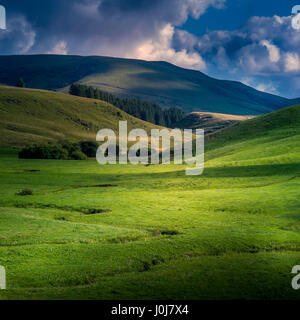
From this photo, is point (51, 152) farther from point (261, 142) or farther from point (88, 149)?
point (261, 142)

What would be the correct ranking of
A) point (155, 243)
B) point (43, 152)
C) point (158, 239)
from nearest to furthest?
1. point (155, 243)
2. point (158, 239)
3. point (43, 152)

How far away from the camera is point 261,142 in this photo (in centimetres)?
9012

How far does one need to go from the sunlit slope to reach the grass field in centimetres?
1217

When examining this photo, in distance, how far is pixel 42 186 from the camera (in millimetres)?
55719

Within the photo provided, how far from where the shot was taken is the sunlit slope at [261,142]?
69.2 metres

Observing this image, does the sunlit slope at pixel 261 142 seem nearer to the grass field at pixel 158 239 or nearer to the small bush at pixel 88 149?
the grass field at pixel 158 239

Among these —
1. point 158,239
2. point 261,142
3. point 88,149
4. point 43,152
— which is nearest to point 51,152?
point 43,152

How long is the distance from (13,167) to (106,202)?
4858cm

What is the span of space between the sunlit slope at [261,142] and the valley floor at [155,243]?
18.4 meters

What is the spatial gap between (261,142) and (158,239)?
70732 mm

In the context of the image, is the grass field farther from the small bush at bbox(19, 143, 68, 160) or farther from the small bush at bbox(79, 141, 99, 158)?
the small bush at bbox(79, 141, 99, 158)

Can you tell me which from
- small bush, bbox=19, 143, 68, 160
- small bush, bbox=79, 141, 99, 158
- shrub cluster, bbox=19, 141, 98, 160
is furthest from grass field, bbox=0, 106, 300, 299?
small bush, bbox=79, 141, 99, 158

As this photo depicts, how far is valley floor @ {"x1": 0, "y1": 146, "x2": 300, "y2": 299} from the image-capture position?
17.4 meters
